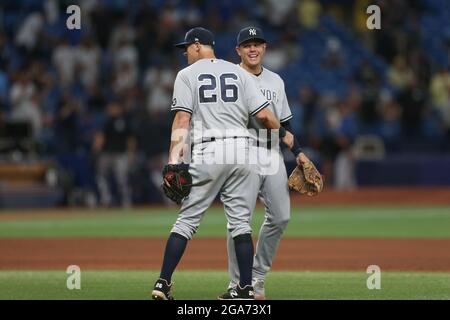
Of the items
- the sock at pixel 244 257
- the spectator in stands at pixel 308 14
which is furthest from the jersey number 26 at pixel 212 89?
the spectator in stands at pixel 308 14

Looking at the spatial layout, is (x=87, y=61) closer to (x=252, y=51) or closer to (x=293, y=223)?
(x=293, y=223)

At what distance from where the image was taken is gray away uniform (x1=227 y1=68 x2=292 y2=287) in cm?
917

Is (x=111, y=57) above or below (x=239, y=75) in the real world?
above

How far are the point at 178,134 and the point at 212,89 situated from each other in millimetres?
459

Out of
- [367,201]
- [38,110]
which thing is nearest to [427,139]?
[367,201]

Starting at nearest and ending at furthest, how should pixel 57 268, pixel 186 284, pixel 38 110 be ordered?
pixel 186 284, pixel 57 268, pixel 38 110

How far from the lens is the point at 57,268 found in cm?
1230

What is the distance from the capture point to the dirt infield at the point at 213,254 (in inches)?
497

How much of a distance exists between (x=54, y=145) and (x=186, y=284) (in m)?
13.2

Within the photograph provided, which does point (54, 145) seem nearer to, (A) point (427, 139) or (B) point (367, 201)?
(B) point (367, 201)

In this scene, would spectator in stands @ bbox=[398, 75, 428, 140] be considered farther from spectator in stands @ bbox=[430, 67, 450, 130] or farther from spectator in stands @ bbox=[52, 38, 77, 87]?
spectator in stands @ bbox=[52, 38, 77, 87]

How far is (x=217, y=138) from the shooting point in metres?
8.76

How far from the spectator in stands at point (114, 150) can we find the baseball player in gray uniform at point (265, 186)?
42.5 ft

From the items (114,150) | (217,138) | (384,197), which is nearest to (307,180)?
(217,138)
